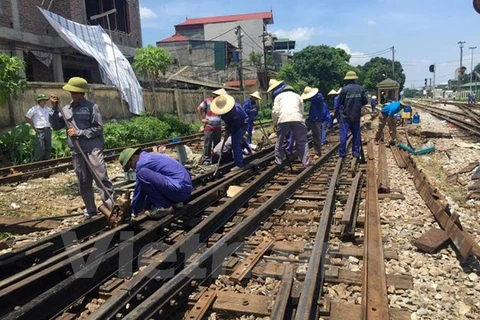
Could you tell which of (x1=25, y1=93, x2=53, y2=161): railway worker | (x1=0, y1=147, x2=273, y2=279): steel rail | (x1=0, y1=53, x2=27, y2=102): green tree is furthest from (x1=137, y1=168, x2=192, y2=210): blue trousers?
(x1=0, y1=53, x2=27, y2=102): green tree

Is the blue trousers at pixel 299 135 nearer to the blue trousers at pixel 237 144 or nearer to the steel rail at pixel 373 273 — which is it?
the blue trousers at pixel 237 144

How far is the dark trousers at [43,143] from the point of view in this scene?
10.6 meters

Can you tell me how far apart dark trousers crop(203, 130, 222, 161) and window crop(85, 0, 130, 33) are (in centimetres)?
1646

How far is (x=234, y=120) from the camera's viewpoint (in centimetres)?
813

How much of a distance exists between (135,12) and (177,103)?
25.8 feet

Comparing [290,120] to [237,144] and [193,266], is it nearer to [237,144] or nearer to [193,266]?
[237,144]

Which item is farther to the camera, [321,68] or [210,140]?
[321,68]

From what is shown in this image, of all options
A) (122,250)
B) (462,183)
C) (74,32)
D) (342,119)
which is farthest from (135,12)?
(122,250)

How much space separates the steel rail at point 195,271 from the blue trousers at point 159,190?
0.89 meters

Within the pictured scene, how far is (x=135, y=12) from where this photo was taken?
26859mm

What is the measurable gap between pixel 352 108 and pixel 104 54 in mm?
13472

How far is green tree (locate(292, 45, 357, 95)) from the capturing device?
154 feet

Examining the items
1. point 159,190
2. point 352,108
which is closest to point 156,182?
point 159,190

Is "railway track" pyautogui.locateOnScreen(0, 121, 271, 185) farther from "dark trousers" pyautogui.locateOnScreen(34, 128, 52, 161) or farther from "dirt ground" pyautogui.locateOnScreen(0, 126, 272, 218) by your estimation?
"dark trousers" pyautogui.locateOnScreen(34, 128, 52, 161)
